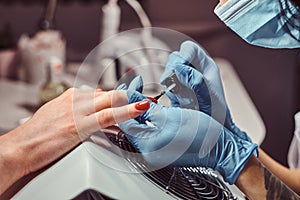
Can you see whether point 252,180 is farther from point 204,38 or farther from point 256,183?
point 204,38

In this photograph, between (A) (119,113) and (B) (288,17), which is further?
(B) (288,17)

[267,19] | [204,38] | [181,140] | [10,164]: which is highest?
[267,19]

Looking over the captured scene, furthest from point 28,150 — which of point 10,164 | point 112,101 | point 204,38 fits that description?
point 204,38

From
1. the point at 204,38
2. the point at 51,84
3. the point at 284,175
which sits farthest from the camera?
the point at 204,38

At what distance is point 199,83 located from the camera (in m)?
1.15

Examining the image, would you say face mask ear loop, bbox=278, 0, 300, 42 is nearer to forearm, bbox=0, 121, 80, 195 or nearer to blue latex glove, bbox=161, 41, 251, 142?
blue latex glove, bbox=161, 41, 251, 142

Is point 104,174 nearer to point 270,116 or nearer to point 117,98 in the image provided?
point 117,98

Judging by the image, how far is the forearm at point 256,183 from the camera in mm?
1101

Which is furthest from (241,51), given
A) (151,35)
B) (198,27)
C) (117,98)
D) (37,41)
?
(117,98)

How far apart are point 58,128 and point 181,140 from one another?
249 mm

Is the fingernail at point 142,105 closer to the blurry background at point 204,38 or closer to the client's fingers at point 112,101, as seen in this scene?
the client's fingers at point 112,101

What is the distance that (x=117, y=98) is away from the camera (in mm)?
1082

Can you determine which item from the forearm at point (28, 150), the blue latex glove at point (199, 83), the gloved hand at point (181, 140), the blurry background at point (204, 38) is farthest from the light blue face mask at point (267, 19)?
the blurry background at point (204, 38)

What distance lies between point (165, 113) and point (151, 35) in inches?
49.9
